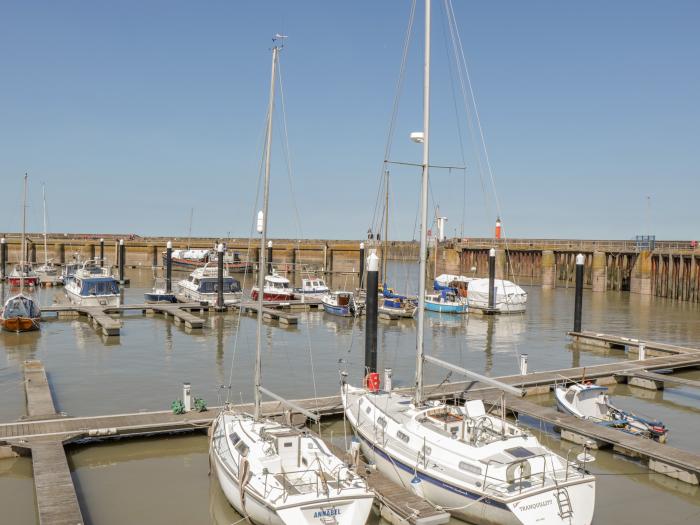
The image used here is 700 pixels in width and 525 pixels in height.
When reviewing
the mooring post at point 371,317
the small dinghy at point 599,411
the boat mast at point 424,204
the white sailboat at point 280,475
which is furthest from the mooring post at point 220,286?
the white sailboat at point 280,475

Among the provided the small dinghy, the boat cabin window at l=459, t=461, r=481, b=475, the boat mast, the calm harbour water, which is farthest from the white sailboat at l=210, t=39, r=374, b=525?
the small dinghy

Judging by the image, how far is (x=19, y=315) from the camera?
37.6 meters

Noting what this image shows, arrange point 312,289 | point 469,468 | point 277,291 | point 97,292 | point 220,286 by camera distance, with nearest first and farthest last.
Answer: point 469,468
point 97,292
point 220,286
point 277,291
point 312,289

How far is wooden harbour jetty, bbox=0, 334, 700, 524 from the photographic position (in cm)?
1332

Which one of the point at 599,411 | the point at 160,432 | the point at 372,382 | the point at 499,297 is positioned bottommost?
the point at 160,432

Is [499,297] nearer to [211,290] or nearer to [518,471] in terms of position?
[211,290]

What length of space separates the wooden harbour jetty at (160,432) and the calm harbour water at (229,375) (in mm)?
443

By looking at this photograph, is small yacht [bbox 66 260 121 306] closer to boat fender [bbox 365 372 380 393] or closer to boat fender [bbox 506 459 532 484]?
boat fender [bbox 365 372 380 393]

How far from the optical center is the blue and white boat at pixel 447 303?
174 feet

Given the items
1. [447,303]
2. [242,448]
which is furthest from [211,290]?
[242,448]

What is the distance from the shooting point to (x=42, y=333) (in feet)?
125

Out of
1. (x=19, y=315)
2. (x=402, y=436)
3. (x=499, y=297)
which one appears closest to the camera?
(x=402, y=436)

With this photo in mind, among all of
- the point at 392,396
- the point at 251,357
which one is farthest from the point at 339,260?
the point at 392,396

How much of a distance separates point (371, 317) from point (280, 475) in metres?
13.0
